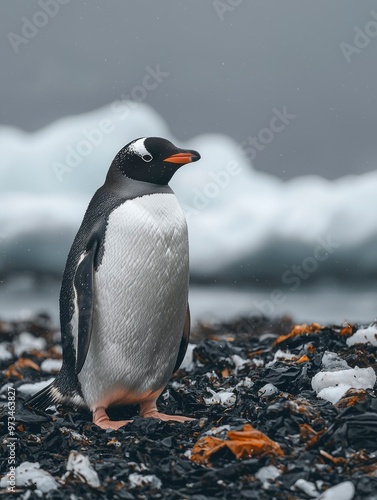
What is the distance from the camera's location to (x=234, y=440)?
9.58 feet

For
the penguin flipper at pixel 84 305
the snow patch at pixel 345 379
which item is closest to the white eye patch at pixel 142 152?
the penguin flipper at pixel 84 305

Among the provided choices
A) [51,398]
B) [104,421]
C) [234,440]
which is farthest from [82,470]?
[51,398]

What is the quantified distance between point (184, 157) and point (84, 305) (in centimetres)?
81

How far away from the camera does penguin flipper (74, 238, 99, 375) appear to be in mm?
3559

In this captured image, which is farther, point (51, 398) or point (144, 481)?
point (51, 398)

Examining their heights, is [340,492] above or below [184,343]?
above

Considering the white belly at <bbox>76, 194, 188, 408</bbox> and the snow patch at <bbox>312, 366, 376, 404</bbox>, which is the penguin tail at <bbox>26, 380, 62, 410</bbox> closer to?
the white belly at <bbox>76, 194, 188, 408</bbox>

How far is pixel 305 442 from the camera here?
9.85ft

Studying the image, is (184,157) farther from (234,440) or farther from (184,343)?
(234,440)

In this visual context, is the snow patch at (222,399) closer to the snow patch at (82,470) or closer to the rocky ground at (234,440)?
the rocky ground at (234,440)

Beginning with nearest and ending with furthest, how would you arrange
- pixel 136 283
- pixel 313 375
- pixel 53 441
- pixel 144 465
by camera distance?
pixel 144 465, pixel 53 441, pixel 136 283, pixel 313 375

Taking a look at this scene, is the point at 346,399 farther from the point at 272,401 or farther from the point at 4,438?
the point at 4,438

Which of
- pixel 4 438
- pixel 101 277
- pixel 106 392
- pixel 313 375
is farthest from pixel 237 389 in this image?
pixel 4 438

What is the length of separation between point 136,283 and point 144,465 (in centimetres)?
91
